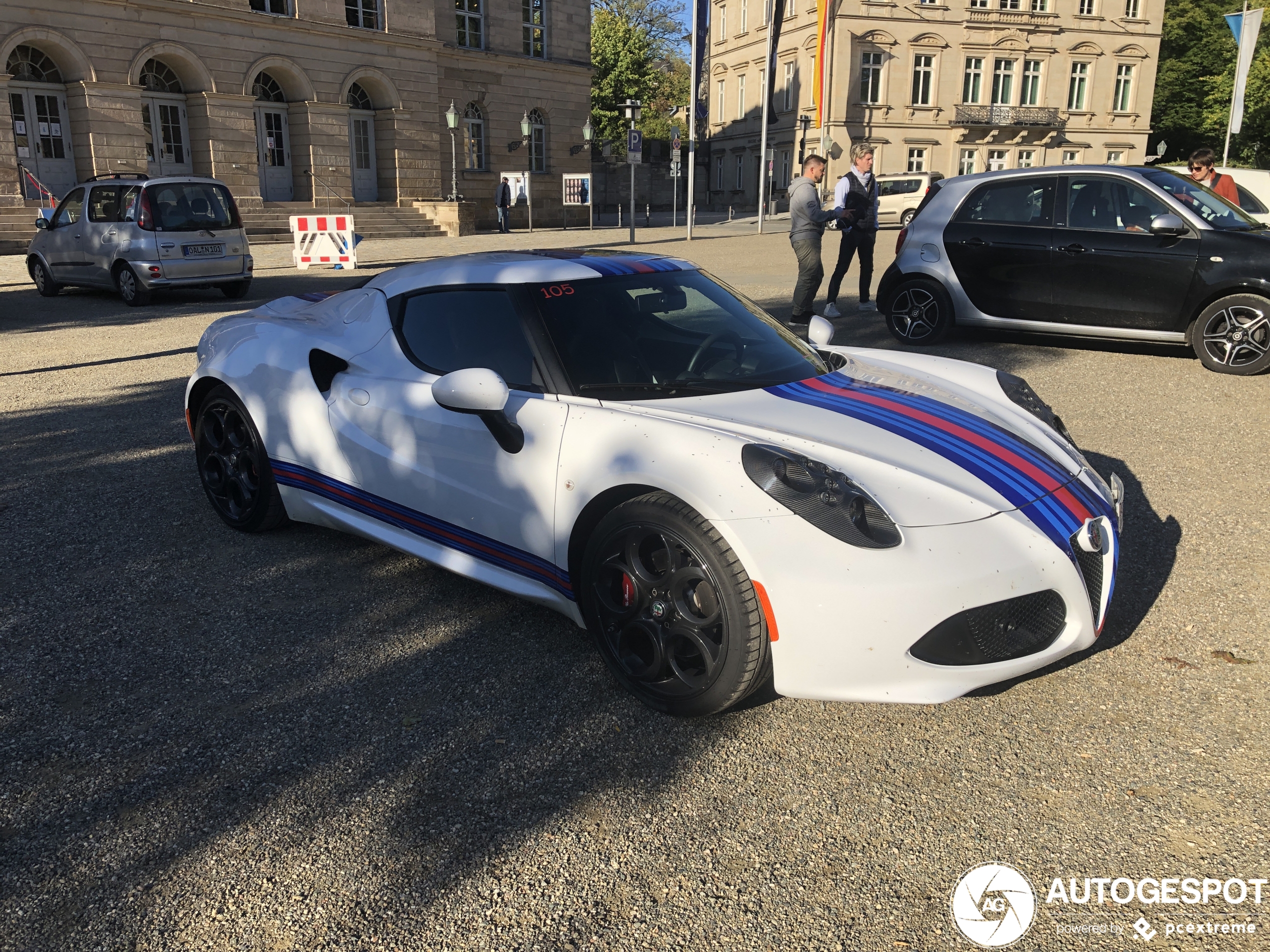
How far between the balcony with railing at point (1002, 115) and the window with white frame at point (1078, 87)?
209cm

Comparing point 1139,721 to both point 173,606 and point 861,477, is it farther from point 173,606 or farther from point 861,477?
point 173,606

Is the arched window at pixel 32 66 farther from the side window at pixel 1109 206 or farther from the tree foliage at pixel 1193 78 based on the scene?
the tree foliage at pixel 1193 78

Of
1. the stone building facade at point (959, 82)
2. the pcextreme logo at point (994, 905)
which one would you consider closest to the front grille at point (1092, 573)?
the pcextreme logo at point (994, 905)

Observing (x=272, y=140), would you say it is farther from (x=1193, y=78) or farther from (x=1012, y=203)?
(x=1193, y=78)

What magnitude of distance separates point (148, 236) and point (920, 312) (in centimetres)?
1033

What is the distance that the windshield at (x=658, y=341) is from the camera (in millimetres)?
3525

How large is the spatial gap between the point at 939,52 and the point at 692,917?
6189 centimetres

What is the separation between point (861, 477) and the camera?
9.64ft

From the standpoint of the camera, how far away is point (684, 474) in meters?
2.96

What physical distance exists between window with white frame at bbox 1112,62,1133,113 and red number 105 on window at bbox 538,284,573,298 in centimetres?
6666

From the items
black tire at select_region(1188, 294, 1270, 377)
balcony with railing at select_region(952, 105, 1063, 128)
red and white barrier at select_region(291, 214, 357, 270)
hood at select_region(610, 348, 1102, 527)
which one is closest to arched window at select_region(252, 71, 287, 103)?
red and white barrier at select_region(291, 214, 357, 270)

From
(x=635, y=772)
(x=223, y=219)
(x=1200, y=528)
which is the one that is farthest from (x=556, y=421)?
(x=223, y=219)

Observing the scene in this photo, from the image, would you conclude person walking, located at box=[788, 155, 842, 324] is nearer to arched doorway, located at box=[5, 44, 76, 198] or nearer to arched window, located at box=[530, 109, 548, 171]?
arched doorway, located at box=[5, 44, 76, 198]

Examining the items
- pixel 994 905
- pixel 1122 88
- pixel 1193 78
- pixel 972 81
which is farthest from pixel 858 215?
pixel 1193 78
